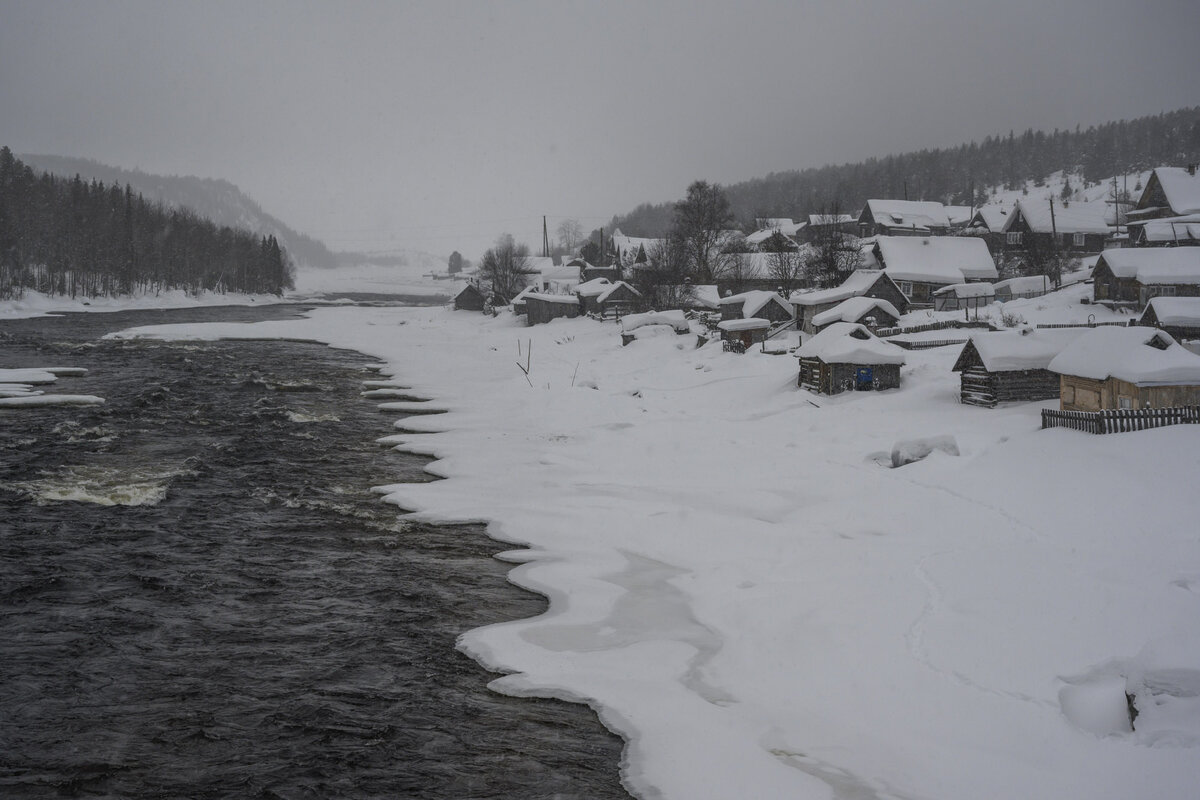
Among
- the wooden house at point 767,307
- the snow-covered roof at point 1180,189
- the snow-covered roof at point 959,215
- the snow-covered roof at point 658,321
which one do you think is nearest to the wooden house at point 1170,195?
the snow-covered roof at point 1180,189

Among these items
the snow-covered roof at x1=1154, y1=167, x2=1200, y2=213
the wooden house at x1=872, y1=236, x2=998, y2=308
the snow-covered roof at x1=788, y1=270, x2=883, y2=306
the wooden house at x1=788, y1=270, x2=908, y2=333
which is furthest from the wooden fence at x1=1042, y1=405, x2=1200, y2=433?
the snow-covered roof at x1=1154, y1=167, x2=1200, y2=213

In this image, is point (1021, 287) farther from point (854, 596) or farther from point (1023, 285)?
point (854, 596)

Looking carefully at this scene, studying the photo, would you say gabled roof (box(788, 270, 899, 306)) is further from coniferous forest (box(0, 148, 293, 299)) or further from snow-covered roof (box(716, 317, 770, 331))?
coniferous forest (box(0, 148, 293, 299))

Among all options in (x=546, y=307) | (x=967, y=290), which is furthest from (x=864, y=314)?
(x=546, y=307)

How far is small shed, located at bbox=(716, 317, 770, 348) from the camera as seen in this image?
154 ft

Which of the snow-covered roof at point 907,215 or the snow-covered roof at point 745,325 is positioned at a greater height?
the snow-covered roof at point 907,215

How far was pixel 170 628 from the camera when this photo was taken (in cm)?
1112

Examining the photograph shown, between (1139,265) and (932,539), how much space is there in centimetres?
4388

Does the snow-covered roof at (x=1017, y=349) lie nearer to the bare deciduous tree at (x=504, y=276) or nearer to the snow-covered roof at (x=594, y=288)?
the snow-covered roof at (x=594, y=288)

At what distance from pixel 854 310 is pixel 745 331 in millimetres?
6624

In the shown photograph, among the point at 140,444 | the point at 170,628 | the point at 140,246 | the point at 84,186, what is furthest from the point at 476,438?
the point at 84,186

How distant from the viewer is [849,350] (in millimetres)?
32188

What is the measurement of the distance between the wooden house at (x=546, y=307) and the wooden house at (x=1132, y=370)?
2196 inches

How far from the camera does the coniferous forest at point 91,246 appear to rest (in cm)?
9225
